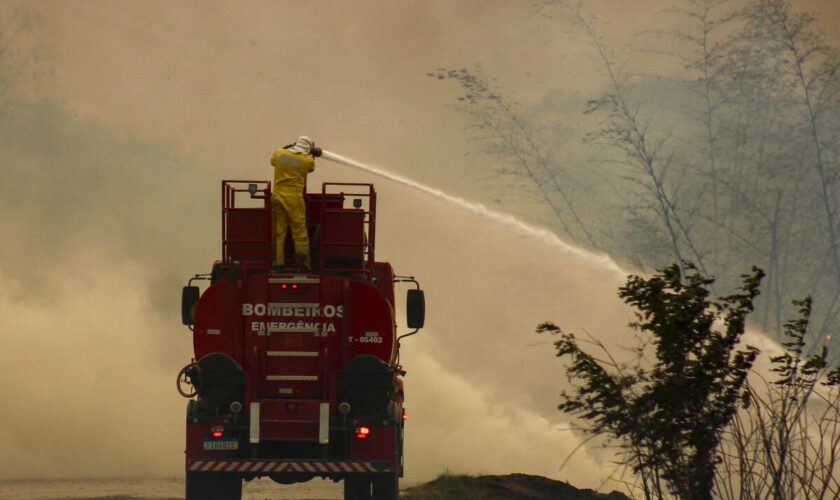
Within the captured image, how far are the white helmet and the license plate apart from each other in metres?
4.66

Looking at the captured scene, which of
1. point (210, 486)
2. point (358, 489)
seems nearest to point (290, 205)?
point (210, 486)

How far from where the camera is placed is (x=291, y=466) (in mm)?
20156

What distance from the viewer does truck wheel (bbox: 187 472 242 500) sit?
20297 mm

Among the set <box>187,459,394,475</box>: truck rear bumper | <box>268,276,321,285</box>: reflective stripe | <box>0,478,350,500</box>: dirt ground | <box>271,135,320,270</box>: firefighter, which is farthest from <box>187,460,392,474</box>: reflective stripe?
<box>0,478,350,500</box>: dirt ground

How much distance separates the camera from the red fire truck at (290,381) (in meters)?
20.0

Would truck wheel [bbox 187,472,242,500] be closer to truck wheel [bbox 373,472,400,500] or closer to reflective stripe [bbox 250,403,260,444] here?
reflective stripe [bbox 250,403,260,444]

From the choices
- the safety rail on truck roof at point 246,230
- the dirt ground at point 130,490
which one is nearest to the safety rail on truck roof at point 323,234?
the safety rail on truck roof at point 246,230

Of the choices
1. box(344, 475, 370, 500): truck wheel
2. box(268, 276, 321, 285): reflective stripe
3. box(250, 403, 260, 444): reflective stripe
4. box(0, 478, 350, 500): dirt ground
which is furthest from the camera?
box(0, 478, 350, 500): dirt ground

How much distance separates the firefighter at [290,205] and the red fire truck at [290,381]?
0.39 meters

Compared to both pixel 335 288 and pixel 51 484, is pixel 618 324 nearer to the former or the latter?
pixel 51 484

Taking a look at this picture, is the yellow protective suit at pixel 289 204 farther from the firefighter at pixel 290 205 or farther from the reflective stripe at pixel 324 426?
the reflective stripe at pixel 324 426

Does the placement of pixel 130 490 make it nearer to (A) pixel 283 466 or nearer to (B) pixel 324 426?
(A) pixel 283 466

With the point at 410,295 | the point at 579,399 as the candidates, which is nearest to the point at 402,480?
the point at 410,295

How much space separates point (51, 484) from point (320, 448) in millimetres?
11522
